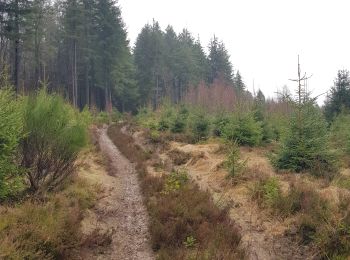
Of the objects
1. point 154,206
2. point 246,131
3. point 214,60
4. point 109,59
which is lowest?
point 154,206

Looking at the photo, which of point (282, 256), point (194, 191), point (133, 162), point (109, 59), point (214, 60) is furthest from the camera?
point (214, 60)

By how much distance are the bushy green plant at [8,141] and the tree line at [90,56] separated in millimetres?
22694

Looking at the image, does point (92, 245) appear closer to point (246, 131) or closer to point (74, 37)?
point (246, 131)

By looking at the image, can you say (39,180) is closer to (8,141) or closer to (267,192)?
(8,141)

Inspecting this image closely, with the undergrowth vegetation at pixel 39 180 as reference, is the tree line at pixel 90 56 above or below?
above

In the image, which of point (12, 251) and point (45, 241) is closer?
point (12, 251)

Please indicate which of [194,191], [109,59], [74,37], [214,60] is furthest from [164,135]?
[214,60]

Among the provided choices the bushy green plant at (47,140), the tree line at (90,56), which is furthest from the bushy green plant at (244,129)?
the tree line at (90,56)

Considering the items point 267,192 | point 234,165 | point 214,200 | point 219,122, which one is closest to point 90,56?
point 219,122

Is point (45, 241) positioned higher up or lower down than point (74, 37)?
lower down

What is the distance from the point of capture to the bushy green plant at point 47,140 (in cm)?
924

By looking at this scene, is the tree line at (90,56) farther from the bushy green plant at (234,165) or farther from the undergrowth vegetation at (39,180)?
the bushy green plant at (234,165)

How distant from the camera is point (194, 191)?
11031 millimetres

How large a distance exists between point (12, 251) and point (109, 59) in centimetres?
4302
